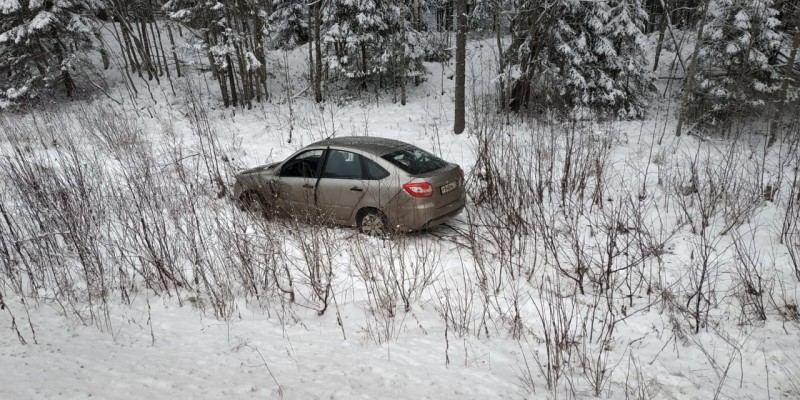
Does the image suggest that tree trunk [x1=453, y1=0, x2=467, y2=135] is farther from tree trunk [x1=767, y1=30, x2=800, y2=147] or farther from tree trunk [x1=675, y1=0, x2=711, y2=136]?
tree trunk [x1=767, y1=30, x2=800, y2=147]

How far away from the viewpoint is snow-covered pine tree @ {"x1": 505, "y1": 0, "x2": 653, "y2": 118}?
14.9 metres

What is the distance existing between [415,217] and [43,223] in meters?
4.84

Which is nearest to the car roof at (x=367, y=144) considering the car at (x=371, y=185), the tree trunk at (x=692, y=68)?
the car at (x=371, y=185)

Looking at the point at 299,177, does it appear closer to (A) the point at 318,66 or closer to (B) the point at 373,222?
(B) the point at 373,222

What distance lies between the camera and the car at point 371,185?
637 cm

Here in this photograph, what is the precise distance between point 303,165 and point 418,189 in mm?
2267

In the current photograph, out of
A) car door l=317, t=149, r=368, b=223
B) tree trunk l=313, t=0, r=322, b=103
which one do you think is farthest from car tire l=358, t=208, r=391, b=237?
tree trunk l=313, t=0, r=322, b=103

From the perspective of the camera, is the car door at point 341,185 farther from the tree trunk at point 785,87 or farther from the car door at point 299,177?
the tree trunk at point 785,87

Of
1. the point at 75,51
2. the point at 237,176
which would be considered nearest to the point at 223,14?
the point at 75,51

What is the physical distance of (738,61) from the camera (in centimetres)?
1541

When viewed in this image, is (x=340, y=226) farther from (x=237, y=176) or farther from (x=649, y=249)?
(x=649, y=249)

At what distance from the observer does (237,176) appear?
7.97 meters

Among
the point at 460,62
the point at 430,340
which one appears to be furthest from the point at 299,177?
the point at 460,62

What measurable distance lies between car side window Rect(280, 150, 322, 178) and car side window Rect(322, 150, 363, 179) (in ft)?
0.78
